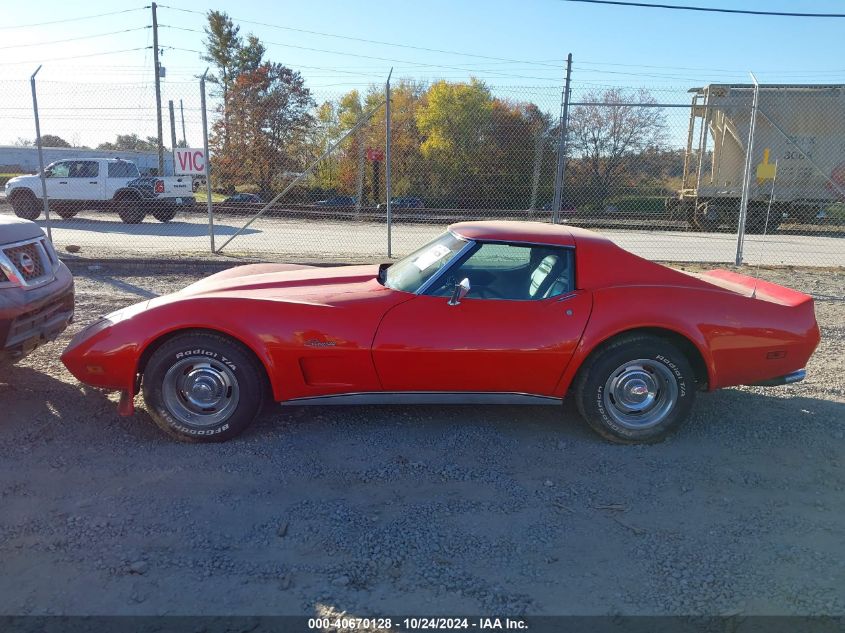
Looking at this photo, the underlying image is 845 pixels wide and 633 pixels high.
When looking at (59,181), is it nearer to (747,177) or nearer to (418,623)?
(747,177)

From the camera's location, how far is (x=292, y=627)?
7.38 ft

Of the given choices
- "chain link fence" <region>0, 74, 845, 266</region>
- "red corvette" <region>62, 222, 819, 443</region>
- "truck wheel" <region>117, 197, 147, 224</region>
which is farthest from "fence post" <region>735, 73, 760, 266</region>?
"truck wheel" <region>117, 197, 147, 224</region>

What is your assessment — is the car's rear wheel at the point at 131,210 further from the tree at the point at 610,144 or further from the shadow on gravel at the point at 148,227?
the tree at the point at 610,144

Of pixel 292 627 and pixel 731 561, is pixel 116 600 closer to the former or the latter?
pixel 292 627

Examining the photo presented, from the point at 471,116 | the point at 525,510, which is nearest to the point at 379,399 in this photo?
the point at 525,510

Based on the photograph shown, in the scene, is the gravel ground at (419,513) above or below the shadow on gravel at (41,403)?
below

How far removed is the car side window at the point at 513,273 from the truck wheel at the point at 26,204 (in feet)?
53.6

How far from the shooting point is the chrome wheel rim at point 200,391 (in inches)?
141

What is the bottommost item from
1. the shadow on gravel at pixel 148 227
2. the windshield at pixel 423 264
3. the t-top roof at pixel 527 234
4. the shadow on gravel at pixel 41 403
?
the shadow on gravel at pixel 41 403

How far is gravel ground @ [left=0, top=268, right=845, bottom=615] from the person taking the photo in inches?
96.3

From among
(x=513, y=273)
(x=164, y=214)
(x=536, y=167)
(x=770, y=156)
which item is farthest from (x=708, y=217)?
(x=513, y=273)

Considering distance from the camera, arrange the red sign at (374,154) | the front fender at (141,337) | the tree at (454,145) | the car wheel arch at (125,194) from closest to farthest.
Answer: the front fender at (141,337)
the red sign at (374,154)
the tree at (454,145)
the car wheel arch at (125,194)

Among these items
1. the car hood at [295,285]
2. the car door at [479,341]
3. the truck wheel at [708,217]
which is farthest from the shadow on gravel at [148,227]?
the truck wheel at [708,217]

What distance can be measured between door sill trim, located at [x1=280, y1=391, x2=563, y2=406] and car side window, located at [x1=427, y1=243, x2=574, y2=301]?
1.90 feet
